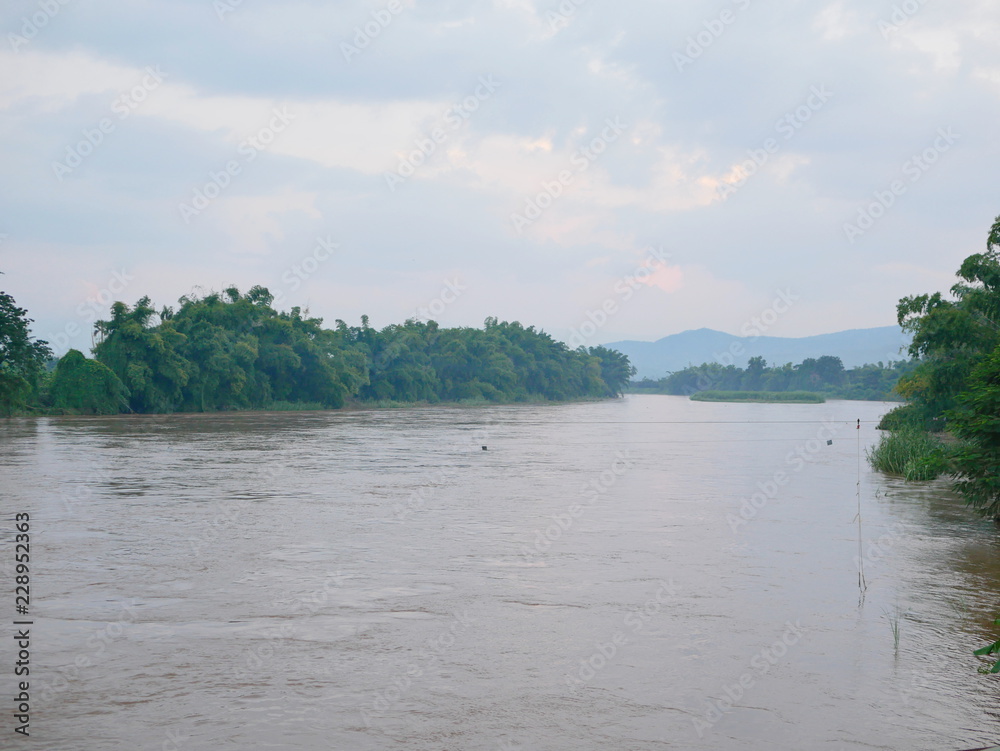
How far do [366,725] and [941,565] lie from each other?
962 cm

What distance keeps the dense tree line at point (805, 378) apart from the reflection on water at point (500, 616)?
94.0 meters

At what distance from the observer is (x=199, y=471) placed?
24344 mm

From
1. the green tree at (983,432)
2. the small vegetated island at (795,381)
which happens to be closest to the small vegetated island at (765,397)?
the small vegetated island at (795,381)

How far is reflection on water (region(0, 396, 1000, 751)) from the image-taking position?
6.80 m

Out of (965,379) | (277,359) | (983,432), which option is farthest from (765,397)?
(983,432)

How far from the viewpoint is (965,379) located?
20.1 m

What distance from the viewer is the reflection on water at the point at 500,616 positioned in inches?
268

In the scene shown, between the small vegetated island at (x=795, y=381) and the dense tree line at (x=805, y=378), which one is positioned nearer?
the small vegetated island at (x=795, y=381)

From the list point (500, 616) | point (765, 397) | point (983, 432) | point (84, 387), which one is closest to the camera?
point (500, 616)

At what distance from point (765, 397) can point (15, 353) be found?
98337 mm

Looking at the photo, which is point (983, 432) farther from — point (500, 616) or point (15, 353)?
point (15, 353)

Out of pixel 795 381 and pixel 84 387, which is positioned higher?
pixel 795 381

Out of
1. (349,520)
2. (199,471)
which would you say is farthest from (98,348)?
(349,520)

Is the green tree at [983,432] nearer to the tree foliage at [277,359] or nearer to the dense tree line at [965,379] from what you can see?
the dense tree line at [965,379]
